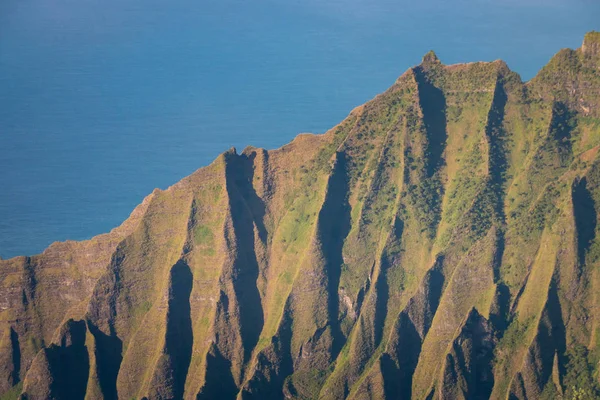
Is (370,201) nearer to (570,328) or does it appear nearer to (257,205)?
(257,205)

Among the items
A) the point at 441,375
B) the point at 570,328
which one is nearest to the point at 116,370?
the point at 441,375

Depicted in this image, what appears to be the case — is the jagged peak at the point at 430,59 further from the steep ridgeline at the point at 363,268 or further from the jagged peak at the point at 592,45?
the jagged peak at the point at 592,45

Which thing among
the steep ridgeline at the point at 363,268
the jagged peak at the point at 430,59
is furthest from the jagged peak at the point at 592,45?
the jagged peak at the point at 430,59

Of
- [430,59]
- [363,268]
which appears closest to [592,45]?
[430,59]

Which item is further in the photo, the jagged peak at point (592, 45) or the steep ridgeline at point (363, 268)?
the jagged peak at point (592, 45)

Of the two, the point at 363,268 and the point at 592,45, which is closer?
the point at 363,268

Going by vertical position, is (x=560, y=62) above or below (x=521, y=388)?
above

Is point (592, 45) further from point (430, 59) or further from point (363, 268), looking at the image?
point (363, 268)

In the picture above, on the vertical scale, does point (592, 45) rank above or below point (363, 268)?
above

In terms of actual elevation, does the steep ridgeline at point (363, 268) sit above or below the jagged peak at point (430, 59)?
below
